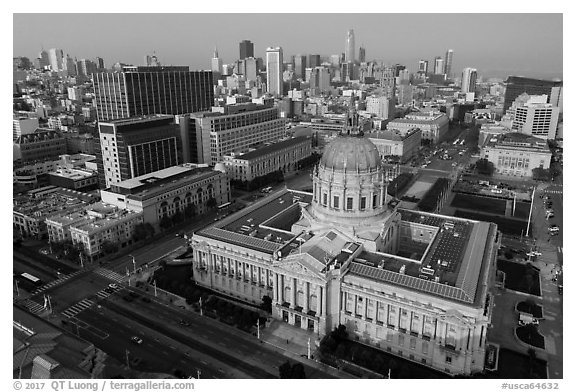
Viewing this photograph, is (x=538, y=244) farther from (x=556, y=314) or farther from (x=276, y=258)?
(x=276, y=258)

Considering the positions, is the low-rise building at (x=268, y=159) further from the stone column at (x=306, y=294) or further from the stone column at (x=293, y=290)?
the stone column at (x=306, y=294)

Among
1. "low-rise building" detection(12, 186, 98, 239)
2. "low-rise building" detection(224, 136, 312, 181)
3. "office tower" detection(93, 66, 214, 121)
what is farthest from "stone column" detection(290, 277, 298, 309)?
"office tower" detection(93, 66, 214, 121)

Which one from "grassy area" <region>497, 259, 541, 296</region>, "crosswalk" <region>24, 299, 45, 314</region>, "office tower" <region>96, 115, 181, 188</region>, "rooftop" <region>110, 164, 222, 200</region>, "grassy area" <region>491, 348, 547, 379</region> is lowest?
"grassy area" <region>491, 348, 547, 379</region>

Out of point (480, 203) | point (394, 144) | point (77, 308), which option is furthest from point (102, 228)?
point (394, 144)

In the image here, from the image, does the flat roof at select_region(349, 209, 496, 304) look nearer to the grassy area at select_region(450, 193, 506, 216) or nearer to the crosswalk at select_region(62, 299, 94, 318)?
the grassy area at select_region(450, 193, 506, 216)

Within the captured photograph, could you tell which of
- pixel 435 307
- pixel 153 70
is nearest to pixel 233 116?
pixel 153 70
